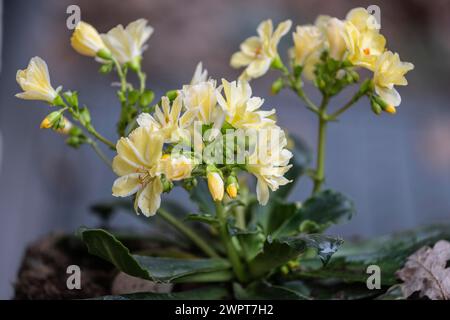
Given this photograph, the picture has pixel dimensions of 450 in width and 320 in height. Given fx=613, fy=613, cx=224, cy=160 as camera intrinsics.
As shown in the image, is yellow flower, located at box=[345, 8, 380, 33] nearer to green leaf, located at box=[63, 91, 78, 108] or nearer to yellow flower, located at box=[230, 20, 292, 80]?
yellow flower, located at box=[230, 20, 292, 80]

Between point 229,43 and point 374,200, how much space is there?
0.89 meters

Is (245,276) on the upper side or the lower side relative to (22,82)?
lower

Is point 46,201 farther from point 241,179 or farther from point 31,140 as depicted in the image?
point 241,179

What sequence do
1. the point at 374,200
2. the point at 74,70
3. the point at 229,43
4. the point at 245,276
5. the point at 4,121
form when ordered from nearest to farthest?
1. the point at 245,276
2. the point at 4,121
3. the point at 374,200
4. the point at 74,70
5. the point at 229,43

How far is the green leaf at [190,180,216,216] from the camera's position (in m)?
0.92

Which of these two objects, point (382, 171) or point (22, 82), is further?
point (382, 171)

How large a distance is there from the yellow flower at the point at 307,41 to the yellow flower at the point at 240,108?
194mm

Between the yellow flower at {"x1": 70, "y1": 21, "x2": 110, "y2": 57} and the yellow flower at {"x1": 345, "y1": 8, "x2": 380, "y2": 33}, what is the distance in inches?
13.0

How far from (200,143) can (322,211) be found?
313 millimetres

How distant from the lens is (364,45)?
2.59 feet

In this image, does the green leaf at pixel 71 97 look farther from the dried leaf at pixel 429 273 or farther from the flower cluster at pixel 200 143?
the dried leaf at pixel 429 273

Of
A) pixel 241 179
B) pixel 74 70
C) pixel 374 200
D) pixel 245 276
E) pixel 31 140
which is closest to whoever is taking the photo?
pixel 245 276

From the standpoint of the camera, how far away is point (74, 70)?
213 cm

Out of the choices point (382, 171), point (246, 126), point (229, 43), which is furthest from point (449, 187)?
point (246, 126)
